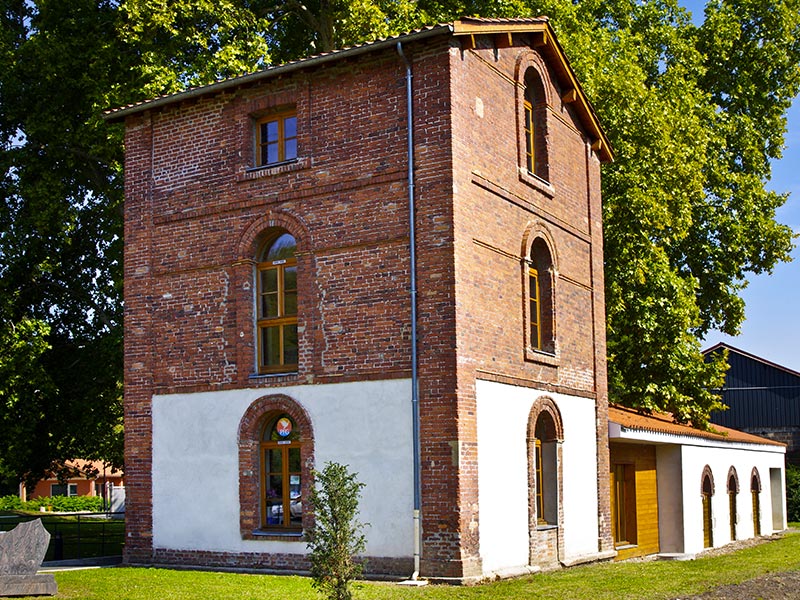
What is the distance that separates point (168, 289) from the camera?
19.7m

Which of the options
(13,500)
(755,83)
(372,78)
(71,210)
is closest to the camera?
(372,78)

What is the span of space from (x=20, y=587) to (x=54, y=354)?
46.2 feet

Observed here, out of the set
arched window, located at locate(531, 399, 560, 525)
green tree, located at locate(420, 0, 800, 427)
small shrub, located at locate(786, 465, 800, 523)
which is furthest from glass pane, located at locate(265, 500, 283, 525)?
small shrub, located at locate(786, 465, 800, 523)

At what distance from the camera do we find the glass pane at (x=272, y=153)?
19.2 metres

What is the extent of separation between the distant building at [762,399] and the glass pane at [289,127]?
106 feet

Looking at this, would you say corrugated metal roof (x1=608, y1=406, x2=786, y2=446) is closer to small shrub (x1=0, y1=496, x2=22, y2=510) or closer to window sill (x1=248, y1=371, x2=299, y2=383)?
window sill (x1=248, y1=371, x2=299, y2=383)

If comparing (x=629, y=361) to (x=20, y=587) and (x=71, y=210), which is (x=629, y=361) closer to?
(x=71, y=210)

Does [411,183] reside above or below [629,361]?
above

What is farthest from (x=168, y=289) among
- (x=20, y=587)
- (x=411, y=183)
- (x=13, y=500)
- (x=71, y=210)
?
(x=13, y=500)

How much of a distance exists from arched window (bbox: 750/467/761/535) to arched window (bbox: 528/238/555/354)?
18421 millimetres

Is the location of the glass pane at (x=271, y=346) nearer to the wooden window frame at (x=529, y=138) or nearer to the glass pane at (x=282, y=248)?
the glass pane at (x=282, y=248)

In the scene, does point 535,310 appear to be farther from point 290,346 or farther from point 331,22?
point 331,22

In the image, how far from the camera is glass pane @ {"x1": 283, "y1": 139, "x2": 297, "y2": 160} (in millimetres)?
18938

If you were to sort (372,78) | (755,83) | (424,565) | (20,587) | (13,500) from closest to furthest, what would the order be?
1. (20,587)
2. (424,565)
3. (372,78)
4. (755,83)
5. (13,500)
